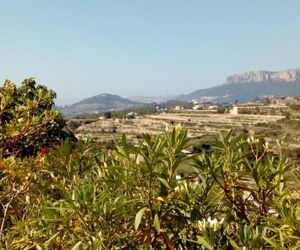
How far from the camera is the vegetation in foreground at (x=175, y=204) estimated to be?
2186 millimetres

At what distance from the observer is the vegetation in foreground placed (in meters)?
2.19

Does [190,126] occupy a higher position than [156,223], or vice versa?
[156,223]

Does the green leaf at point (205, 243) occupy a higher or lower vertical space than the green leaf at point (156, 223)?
lower

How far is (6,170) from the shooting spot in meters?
3.26

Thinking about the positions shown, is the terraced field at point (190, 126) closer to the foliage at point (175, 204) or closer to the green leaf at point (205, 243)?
the foliage at point (175, 204)

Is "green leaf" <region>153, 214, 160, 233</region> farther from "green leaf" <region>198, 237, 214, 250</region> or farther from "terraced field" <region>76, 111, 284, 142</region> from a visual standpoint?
"terraced field" <region>76, 111, 284, 142</region>

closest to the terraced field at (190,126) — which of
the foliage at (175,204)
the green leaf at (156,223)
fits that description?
the foliage at (175,204)

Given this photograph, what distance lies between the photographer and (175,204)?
2355 millimetres

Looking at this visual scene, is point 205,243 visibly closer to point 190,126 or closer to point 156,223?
point 156,223

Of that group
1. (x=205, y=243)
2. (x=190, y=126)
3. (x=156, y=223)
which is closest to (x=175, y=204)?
(x=156, y=223)

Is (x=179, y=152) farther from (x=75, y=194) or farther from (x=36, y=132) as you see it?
(x=36, y=132)

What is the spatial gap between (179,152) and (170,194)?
0.28m

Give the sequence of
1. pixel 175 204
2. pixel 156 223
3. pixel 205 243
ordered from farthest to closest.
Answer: pixel 175 204 < pixel 156 223 < pixel 205 243

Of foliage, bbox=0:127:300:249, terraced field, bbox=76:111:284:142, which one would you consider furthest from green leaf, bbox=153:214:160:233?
terraced field, bbox=76:111:284:142
